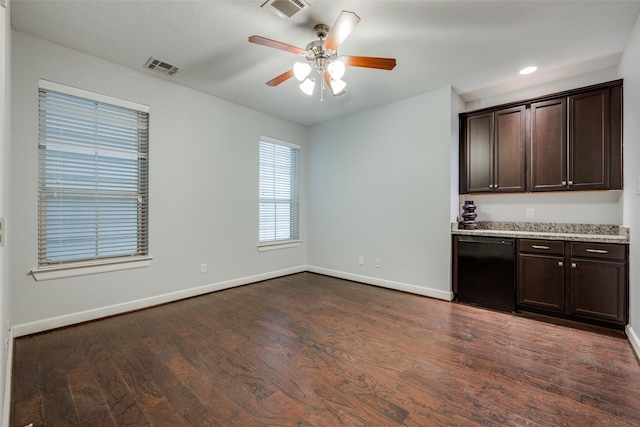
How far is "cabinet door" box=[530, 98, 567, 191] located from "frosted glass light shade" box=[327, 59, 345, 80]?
8.14 feet

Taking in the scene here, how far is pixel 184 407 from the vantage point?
172 cm

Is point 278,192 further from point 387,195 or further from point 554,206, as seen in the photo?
point 554,206

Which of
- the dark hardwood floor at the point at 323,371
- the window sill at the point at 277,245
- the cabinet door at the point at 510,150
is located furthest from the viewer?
the window sill at the point at 277,245

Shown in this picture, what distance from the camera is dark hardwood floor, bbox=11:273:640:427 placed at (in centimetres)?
166

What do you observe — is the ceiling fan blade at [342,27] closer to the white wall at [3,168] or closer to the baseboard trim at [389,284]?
the white wall at [3,168]

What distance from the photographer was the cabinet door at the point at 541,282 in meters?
3.04

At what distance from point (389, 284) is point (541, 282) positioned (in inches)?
70.5

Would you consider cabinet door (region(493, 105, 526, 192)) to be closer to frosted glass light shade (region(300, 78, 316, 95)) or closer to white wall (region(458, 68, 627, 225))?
white wall (region(458, 68, 627, 225))

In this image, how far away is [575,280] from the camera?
2949mm

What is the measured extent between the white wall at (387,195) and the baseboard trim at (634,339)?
158 centimetres

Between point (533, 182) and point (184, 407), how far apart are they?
13.1 feet

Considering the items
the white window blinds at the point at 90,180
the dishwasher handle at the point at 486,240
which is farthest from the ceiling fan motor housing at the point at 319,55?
the dishwasher handle at the point at 486,240

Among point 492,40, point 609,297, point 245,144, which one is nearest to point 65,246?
point 245,144

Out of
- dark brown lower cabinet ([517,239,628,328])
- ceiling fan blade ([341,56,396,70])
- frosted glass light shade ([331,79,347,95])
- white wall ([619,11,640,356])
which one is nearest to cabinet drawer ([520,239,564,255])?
dark brown lower cabinet ([517,239,628,328])
